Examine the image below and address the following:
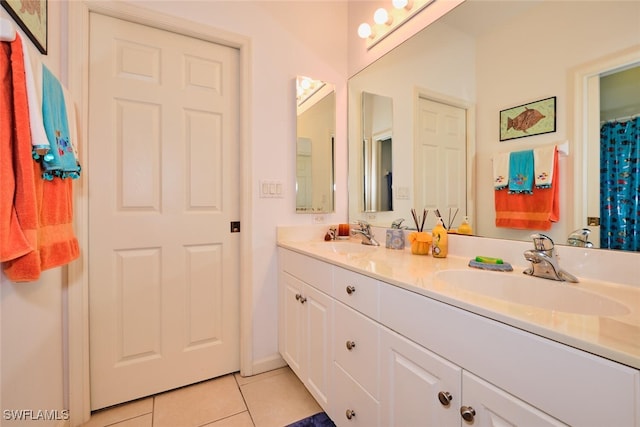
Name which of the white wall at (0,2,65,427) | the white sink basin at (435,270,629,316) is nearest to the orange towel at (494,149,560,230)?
the white sink basin at (435,270,629,316)

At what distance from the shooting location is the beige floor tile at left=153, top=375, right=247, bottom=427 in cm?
137

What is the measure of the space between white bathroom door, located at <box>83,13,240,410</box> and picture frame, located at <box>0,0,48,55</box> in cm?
28

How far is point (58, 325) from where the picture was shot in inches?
49.5

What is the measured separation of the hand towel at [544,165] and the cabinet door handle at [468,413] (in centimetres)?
82

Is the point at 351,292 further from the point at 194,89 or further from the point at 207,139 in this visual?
the point at 194,89

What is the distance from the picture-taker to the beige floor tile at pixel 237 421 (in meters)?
1.33

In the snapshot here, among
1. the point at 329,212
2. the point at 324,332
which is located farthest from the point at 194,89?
the point at 324,332

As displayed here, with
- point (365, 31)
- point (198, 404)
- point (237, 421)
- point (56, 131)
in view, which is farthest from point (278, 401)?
point (365, 31)

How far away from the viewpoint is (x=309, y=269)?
1.41 metres

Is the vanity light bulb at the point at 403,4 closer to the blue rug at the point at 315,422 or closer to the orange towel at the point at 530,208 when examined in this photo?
the orange towel at the point at 530,208

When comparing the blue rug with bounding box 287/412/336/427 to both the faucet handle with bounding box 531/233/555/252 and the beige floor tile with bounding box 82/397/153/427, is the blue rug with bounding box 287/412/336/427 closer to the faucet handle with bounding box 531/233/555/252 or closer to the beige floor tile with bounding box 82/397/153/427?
the beige floor tile with bounding box 82/397/153/427

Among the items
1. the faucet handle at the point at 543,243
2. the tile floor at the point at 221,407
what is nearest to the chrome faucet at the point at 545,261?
the faucet handle at the point at 543,243

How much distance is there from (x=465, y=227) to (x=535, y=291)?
1.44 ft

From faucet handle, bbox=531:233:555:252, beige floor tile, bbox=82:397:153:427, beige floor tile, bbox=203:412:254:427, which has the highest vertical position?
faucet handle, bbox=531:233:555:252
